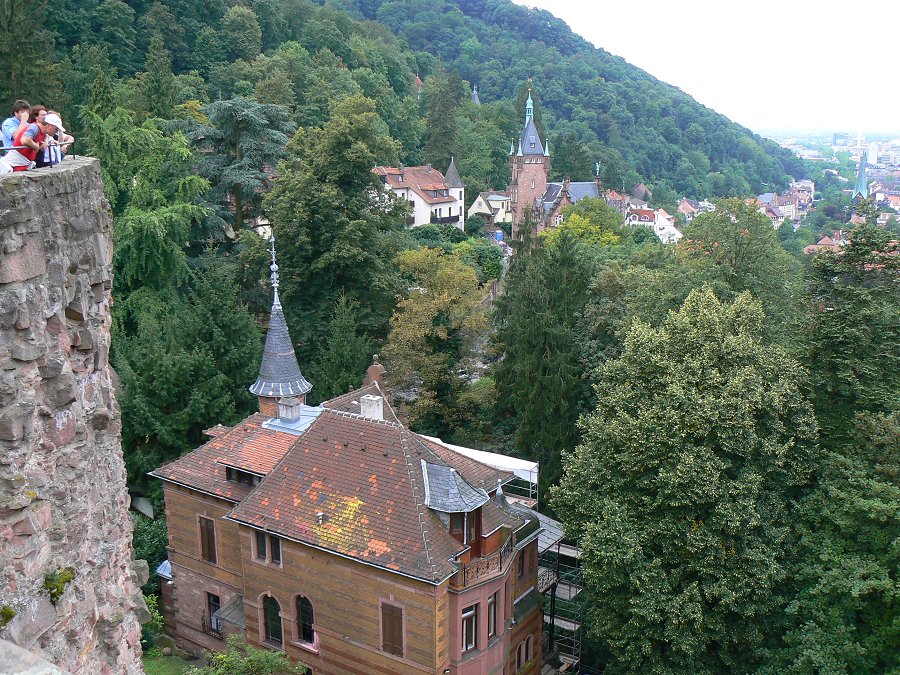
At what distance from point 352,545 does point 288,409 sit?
7.14 m

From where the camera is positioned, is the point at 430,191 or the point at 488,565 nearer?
the point at 488,565

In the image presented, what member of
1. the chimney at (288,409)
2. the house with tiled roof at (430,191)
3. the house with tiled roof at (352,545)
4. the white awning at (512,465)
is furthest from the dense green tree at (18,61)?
the house with tiled roof at (430,191)

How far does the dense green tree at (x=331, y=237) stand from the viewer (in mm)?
38562

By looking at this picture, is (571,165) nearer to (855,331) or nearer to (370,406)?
(855,331)

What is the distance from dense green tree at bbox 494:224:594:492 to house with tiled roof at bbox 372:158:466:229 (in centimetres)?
3854

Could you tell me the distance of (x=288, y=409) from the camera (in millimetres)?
26812

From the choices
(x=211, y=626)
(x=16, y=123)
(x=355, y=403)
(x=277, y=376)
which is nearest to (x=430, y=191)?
(x=277, y=376)

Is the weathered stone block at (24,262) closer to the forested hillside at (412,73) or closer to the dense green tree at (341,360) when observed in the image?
the dense green tree at (341,360)

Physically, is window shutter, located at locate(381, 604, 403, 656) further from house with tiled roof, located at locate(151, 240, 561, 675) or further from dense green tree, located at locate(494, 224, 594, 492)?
dense green tree, located at locate(494, 224, 594, 492)

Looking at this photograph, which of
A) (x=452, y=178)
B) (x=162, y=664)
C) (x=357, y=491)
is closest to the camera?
(x=357, y=491)

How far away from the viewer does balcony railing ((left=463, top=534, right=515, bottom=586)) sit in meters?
20.9

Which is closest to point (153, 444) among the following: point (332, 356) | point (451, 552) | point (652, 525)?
point (332, 356)

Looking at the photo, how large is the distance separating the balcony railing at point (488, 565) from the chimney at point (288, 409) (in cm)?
891

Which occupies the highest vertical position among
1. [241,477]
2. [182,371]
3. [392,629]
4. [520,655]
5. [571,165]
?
[571,165]
